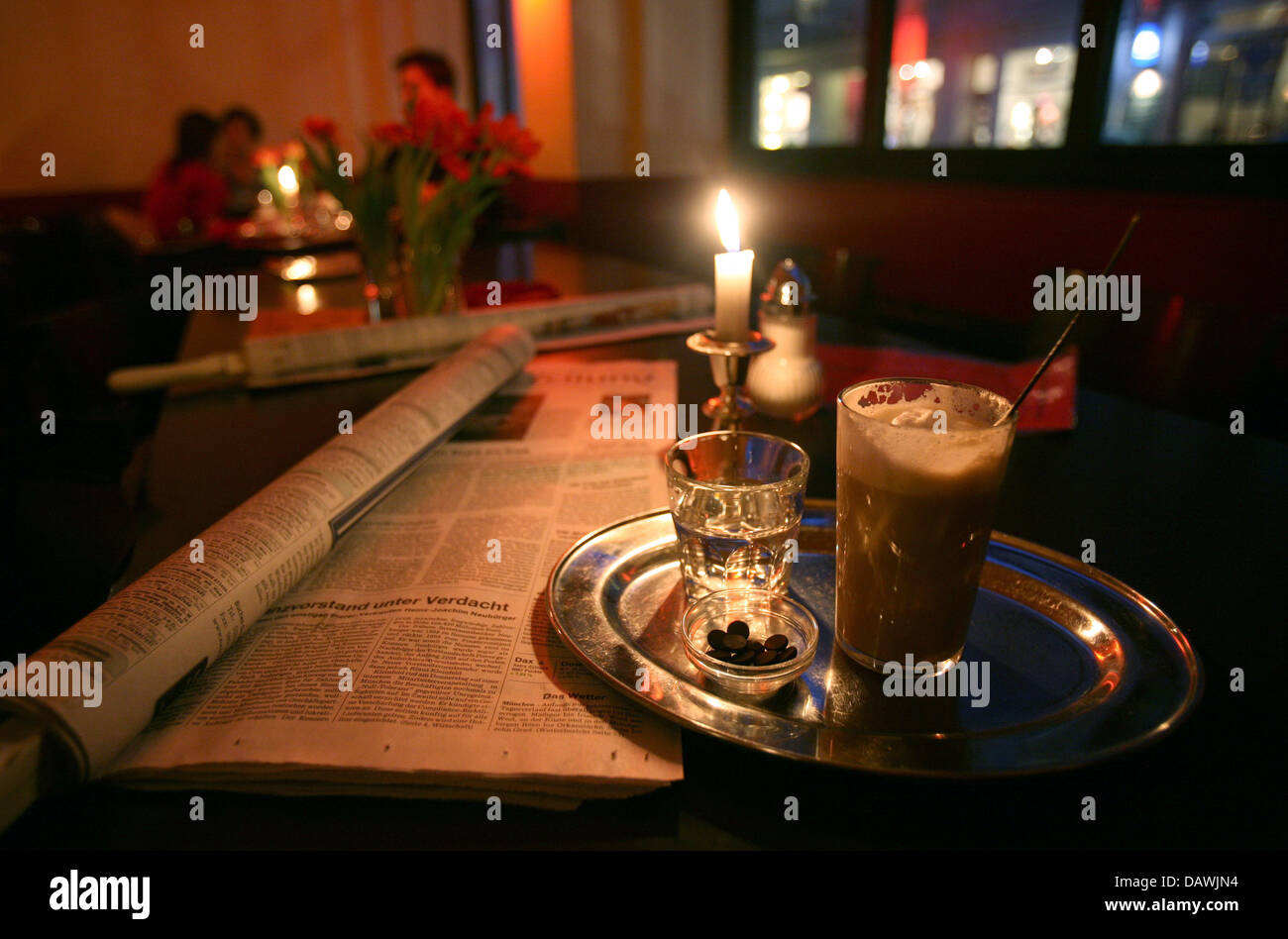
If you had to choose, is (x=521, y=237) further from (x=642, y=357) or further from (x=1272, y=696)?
(x=1272, y=696)

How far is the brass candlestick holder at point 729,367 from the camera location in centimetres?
74

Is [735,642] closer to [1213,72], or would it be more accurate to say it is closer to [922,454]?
[922,454]

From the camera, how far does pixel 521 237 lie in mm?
3070

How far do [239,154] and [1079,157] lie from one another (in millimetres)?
5178

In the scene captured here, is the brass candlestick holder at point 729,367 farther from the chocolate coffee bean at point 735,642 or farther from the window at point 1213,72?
the window at point 1213,72

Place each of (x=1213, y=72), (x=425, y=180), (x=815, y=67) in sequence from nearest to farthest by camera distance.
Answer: (x=425, y=180) < (x=1213, y=72) < (x=815, y=67)

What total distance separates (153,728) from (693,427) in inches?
24.1

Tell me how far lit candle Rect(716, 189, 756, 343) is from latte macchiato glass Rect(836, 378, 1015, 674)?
0.99ft

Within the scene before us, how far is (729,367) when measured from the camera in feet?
2.62

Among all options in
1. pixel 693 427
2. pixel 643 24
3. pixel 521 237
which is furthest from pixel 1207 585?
pixel 643 24

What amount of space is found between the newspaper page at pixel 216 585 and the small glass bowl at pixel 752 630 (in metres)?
0.29

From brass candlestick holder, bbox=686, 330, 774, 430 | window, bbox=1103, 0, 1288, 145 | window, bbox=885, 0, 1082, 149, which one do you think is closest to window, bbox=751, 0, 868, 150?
window, bbox=885, 0, 1082, 149

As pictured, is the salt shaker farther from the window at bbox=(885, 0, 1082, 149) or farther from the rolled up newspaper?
the window at bbox=(885, 0, 1082, 149)

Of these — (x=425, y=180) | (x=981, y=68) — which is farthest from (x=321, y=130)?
(x=981, y=68)
